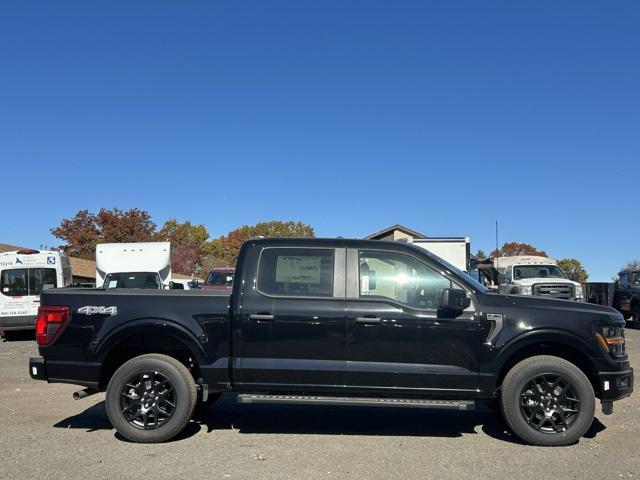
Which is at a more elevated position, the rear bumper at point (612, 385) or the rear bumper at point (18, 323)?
the rear bumper at point (612, 385)

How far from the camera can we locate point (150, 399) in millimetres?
5980


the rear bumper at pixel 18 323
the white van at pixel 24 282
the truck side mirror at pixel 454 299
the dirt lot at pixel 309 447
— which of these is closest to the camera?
the dirt lot at pixel 309 447

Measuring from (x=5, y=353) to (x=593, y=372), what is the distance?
12.6m

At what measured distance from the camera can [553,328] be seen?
5789 mm

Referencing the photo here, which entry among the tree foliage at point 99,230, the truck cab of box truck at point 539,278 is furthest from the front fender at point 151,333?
the tree foliage at point 99,230

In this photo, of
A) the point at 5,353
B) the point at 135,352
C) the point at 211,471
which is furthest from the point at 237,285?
the point at 5,353

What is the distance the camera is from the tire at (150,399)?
5.89 meters

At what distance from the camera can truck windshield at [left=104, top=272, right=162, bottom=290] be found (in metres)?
18.0

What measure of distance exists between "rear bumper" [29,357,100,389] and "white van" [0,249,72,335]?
36.3 feet

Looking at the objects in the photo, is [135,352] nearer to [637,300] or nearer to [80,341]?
[80,341]

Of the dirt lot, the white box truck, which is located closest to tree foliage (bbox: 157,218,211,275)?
the white box truck

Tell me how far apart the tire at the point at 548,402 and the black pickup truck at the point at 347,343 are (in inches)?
0.5

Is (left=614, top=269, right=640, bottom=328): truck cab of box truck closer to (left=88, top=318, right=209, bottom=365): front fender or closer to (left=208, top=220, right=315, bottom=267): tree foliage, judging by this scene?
(left=88, top=318, right=209, bottom=365): front fender

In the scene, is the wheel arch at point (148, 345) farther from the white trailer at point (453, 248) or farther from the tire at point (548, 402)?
the white trailer at point (453, 248)
